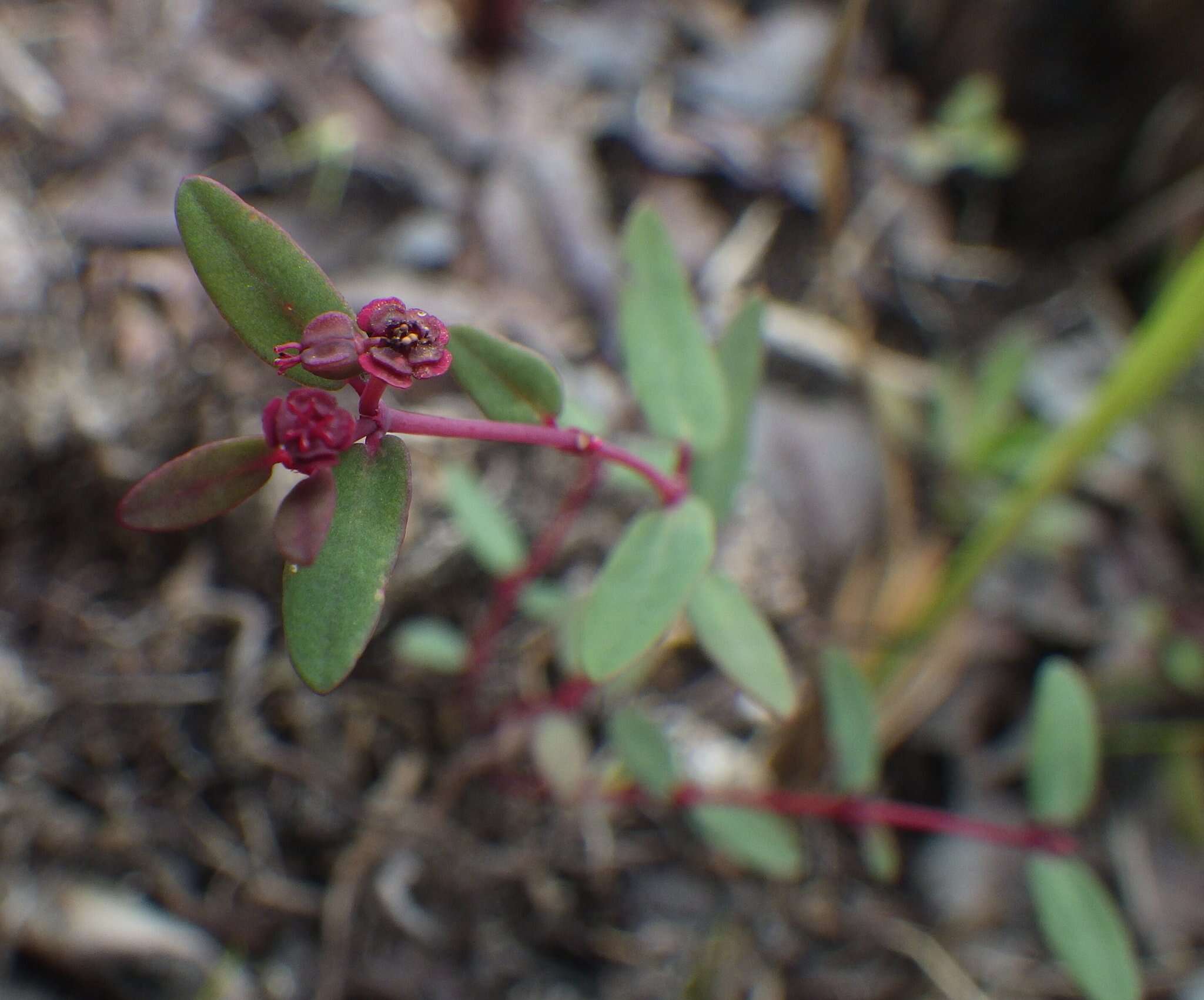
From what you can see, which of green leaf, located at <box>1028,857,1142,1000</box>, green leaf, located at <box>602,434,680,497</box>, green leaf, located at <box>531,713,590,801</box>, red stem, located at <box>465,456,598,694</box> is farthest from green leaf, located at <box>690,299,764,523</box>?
green leaf, located at <box>1028,857,1142,1000</box>

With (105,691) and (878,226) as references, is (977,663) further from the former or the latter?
(105,691)

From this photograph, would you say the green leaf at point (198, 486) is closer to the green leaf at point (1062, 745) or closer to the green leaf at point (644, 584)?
the green leaf at point (644, 584)

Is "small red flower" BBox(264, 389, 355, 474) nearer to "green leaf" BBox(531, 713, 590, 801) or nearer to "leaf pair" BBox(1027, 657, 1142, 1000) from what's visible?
"green leaf" BBox(531, 713, 590, 801)

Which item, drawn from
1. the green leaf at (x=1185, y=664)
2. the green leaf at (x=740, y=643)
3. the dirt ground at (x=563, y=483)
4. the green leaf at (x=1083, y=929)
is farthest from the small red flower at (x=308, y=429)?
the green leaf at (x=1185, y=664)

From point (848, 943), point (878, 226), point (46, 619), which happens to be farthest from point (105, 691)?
point (878, 226)

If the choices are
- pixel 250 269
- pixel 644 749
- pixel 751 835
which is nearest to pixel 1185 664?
pixel 751 835
